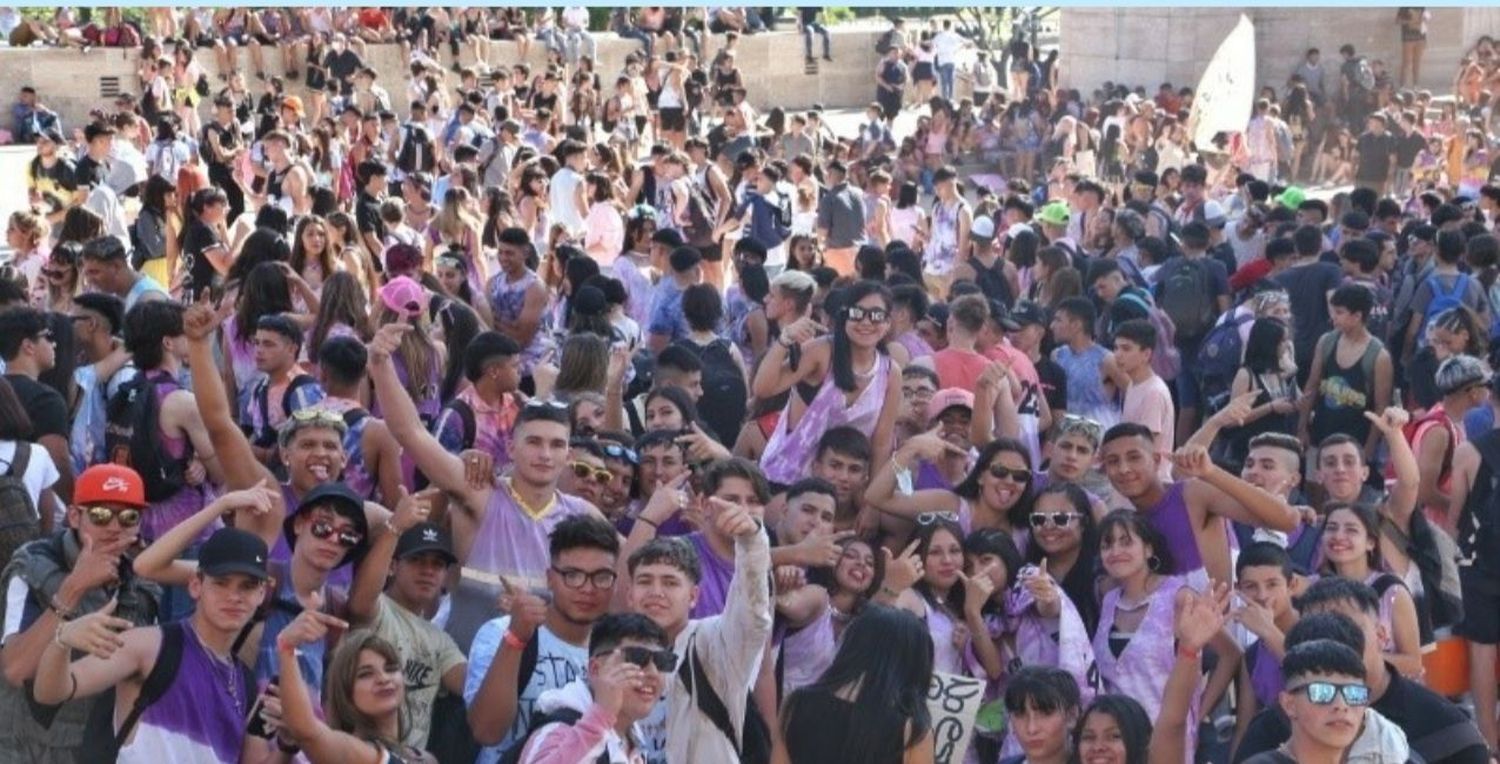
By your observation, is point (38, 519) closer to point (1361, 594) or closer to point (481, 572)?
point (481, 572)

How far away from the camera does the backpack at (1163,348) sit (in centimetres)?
1188

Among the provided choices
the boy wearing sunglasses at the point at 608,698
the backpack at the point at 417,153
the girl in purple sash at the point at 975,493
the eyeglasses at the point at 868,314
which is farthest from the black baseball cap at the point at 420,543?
the backpack at the point at 417,153

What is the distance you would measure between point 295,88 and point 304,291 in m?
19.0

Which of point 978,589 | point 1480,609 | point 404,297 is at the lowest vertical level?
point 1480,609

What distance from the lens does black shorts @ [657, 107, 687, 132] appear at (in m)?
26.9

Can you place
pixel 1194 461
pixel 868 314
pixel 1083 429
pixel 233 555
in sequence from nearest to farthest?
pixel 233 555 < pixel 1194 461 < pixel 1083 429 < pixel 868 314

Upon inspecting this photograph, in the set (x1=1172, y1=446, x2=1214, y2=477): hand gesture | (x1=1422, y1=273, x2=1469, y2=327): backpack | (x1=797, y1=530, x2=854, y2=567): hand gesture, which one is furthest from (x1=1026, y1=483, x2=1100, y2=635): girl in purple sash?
(x1=1422, y1=273, x2=1469, y2=327): backpack

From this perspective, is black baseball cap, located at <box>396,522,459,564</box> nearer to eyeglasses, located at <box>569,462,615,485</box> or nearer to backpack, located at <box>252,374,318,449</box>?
eyeglasses, located at <box>569,462,615,485</box>

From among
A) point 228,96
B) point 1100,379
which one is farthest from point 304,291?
point 228,96

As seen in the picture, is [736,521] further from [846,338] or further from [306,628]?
[846,338]

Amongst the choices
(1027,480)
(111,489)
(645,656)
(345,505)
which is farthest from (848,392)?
(645,656)

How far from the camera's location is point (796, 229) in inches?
705

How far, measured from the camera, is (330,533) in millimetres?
6629

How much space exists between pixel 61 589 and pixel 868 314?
3718 millimetres
